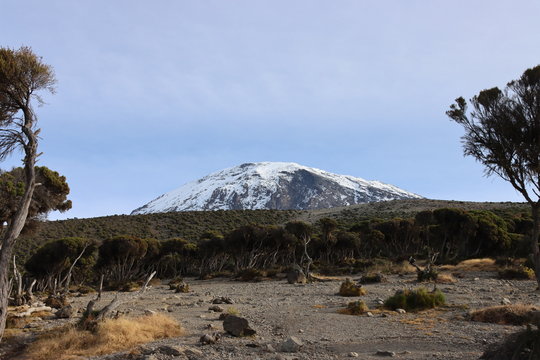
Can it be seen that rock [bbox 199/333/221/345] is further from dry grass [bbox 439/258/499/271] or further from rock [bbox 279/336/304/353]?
dry grass [bbox 439/258/499/271]

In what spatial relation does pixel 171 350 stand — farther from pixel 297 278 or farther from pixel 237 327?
pixel 297 278

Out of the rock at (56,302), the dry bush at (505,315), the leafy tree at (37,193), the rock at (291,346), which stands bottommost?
the rock at (56,302)

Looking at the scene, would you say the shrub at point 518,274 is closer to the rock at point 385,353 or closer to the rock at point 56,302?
the rock at point 385,353

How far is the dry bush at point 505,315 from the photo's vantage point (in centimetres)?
1127

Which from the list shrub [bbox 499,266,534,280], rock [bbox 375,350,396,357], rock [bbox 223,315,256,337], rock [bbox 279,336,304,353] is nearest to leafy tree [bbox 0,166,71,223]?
rock [bbox 223,315,256,337]

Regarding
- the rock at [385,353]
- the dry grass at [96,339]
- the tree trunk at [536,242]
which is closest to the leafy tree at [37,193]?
the dry grass at [96,339]

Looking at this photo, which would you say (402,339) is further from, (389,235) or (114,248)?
(389,235)

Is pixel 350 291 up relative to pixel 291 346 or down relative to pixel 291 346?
down

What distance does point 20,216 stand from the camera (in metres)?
9.25

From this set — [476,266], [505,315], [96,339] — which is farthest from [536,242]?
[476,266]

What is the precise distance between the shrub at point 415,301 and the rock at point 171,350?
9074 millimetres

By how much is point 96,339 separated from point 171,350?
7.64 feet

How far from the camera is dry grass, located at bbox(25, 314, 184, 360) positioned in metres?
8.93

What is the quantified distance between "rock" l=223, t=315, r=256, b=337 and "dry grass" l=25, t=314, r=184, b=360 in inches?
56.9
